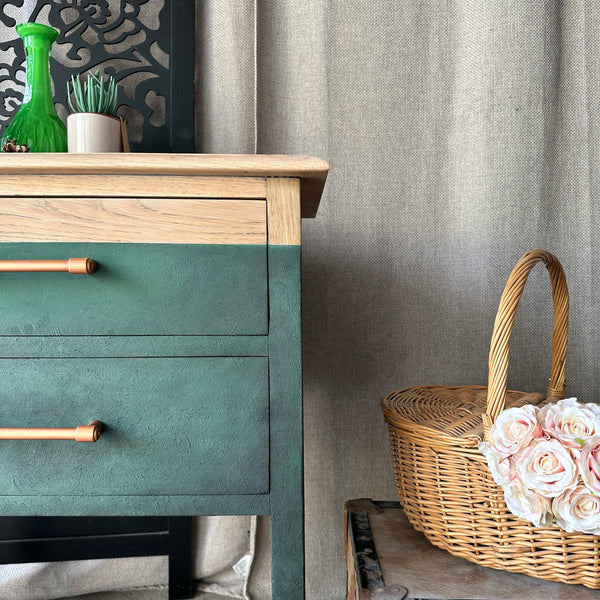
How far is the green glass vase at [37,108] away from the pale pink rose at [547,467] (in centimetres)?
85

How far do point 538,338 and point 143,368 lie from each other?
89 cm

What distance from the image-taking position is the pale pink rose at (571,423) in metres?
0.67

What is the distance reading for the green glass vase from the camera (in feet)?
3.01

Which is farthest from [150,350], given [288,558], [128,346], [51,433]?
[288,558]

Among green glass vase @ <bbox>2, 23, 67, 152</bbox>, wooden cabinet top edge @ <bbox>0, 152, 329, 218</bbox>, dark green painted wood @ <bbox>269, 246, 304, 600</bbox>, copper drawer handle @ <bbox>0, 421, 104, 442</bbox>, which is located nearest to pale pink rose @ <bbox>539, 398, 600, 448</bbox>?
dark green painted wood @ <bbox>269, 246, 304, 600</bbox>

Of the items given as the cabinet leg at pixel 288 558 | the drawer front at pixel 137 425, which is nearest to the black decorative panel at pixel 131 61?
the drawer front at pixel 137 425

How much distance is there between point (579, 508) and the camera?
0.65 m

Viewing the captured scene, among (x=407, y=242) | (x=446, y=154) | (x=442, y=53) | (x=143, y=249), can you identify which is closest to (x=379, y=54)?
(x=442, y=53)

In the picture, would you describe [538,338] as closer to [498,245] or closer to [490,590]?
[498,245]

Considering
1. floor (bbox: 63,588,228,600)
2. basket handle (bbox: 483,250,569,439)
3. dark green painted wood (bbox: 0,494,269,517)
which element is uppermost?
basket handle (bbox: 483,250,569,439)

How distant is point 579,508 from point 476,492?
0.13 metres

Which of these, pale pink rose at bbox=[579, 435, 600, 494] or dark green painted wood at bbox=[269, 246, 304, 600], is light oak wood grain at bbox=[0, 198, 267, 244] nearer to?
dark green painted wood at bbox=[269, 246, 304, 600]

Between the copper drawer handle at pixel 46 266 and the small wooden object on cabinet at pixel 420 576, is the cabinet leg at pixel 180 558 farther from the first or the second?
the copper drawer handle at pixel 46 266

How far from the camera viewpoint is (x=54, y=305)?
2.08 ft
